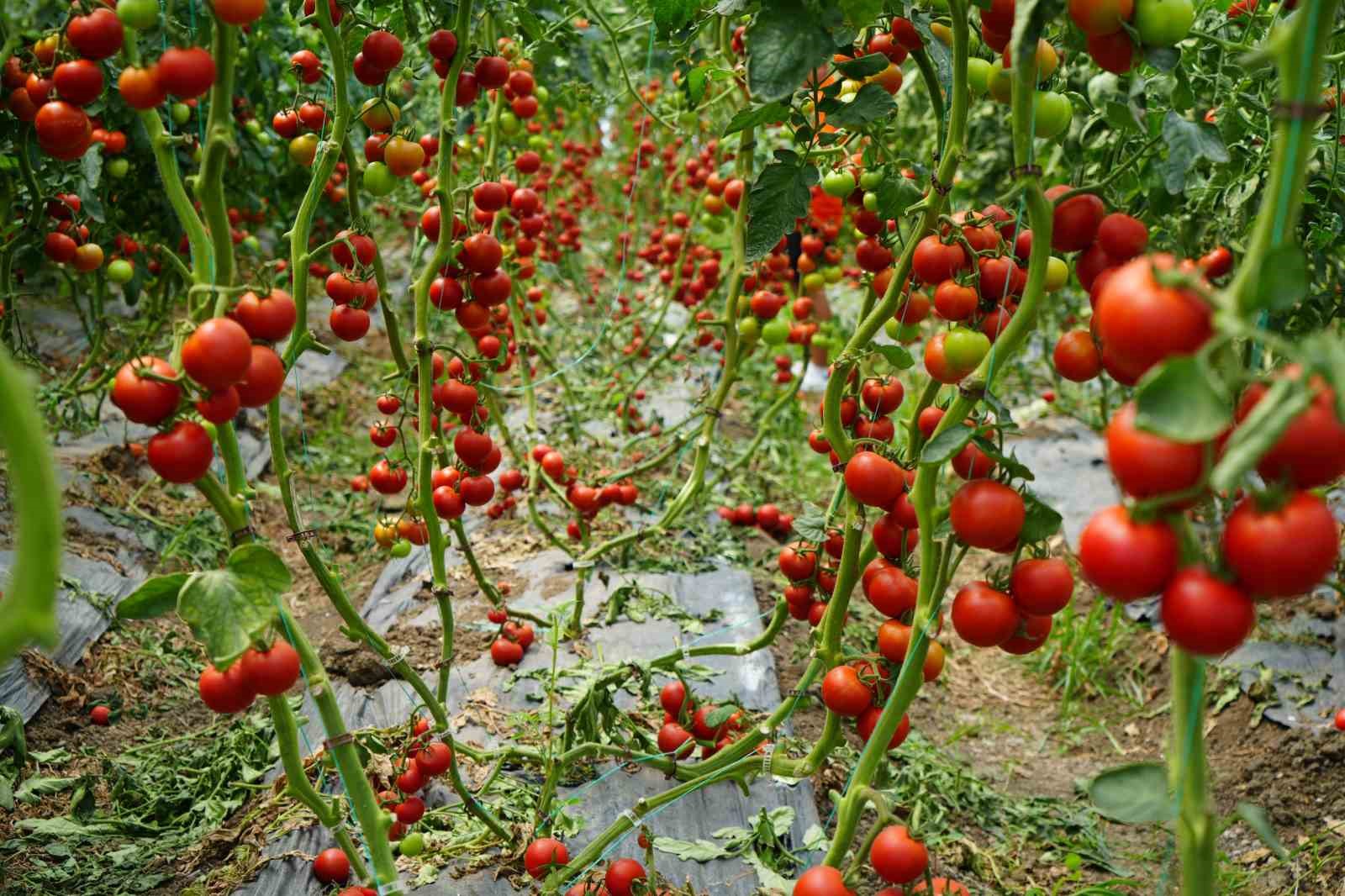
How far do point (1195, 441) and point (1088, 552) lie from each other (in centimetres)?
11

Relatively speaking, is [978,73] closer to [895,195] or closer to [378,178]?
[895,195]

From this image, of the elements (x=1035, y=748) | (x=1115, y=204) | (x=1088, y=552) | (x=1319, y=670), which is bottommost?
(x=1035, y=748)

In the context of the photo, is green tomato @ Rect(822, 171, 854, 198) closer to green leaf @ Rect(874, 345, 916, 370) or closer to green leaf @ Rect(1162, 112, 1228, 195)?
green leaf @ Rect(874, 345, 916, 370)

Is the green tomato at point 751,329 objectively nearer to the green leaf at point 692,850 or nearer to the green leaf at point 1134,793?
the green leaf at point 692,850

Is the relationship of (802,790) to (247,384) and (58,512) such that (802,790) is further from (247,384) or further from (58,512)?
(58,512)

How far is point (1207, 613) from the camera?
57 cm

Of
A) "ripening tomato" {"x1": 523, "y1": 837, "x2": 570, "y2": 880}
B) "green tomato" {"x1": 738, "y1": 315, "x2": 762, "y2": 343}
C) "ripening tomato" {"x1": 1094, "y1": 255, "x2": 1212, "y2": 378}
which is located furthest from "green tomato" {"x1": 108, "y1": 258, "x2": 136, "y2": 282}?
"ripening tomato" {"x1": 1094, "y1": 255, "x2": 1212, "y2": 378}

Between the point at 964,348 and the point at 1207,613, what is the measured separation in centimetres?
46

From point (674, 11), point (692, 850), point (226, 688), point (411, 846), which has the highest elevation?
point (674, 11)

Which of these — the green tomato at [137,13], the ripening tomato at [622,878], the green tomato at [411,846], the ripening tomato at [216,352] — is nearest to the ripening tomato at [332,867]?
the green tomato at [411,846]

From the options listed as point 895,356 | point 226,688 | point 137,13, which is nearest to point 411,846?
point 226,688

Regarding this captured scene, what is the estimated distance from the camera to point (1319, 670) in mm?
2361

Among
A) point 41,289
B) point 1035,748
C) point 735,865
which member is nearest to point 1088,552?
point 735,865

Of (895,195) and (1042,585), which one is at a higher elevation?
(895,195)
